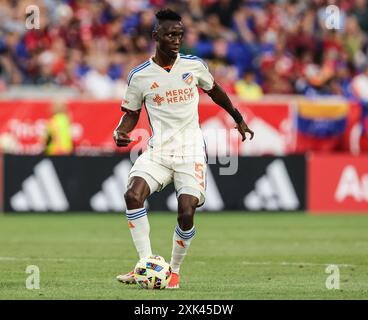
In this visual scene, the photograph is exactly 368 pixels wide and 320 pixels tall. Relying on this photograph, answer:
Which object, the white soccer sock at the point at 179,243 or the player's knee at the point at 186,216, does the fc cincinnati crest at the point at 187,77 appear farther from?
the white soccer sock at the point at 179,243

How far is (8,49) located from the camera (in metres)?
24.8

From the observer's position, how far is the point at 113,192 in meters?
21.4

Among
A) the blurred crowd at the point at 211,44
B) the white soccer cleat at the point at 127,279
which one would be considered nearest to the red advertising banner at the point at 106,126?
the blurred crowd at the point at 211,44

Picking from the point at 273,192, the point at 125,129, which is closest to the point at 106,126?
the point at 273,192

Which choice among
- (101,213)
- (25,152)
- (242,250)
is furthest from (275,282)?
(25,152)

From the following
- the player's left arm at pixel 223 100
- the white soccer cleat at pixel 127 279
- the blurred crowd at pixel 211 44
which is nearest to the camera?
the white soccer cleat at pixel 127 279

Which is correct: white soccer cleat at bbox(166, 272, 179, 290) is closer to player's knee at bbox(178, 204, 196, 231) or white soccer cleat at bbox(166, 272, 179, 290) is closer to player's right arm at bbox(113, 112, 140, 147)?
player's knee at bbox(178, 204, 196, 231)

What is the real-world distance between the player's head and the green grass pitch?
2338mm

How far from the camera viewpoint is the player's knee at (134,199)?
1075 centimetres

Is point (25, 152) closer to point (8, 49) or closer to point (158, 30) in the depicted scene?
point (8, 49)

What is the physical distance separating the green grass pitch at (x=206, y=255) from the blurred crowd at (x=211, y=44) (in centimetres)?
459

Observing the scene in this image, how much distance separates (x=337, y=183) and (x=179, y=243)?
11524mm

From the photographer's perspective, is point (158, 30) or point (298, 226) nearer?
point (158, 30)
